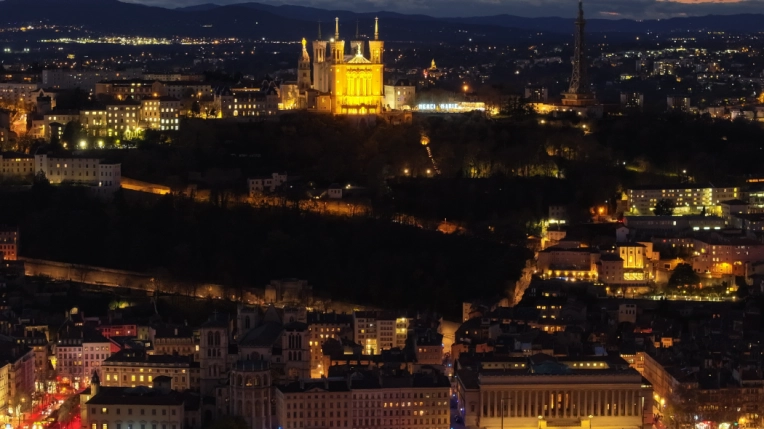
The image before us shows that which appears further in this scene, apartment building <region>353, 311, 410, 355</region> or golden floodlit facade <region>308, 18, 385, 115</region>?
golden floodlit facade <region>308, 18, 385, 115</region>

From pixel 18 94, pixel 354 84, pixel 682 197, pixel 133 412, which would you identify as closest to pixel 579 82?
pixel 354 84

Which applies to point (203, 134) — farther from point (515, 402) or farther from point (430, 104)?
point (515, 402)

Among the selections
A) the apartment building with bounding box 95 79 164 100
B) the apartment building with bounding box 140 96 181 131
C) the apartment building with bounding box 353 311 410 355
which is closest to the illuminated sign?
the apartment building with bounding box 140 96 181 131

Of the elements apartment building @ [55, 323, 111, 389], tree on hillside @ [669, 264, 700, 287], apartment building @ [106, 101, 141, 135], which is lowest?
apartment building @ [55, 323, 111, 389]

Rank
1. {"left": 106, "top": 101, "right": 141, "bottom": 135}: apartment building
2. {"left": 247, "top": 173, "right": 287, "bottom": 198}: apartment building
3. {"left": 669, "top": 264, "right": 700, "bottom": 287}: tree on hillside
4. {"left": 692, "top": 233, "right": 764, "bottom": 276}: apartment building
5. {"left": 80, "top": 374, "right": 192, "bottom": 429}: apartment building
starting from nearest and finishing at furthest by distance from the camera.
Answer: {"left": 80, "top": 374, "right": 192, "bottom": 429}: apartment building → {"left": 669, "top": 264, "right": 700, "bottom": 287}: tree on hillside → {"left": 692, "top": 233, "right": 764, "bottom": 276}: apartment building → {"left": 247, "top": 173, "right": 287, "bottom": 198}: apartment building → {"left": 106, "top": 101, "right": 141, "bottom": 135}: apartment building

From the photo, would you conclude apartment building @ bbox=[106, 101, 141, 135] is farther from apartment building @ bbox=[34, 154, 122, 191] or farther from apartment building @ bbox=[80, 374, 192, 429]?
apartment building @ bbox=[80, 374, 192, 429]

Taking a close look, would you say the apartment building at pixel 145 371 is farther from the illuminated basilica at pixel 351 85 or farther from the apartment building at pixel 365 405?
the illuminated basilica at pixel 351 85
